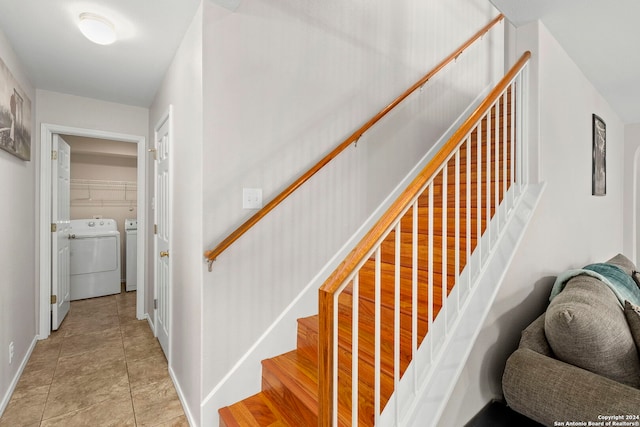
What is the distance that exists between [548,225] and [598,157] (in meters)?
1.52

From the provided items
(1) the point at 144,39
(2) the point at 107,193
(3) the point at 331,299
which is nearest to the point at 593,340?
(3) the point at 331,299

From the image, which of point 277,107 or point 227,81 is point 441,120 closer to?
point 277,107

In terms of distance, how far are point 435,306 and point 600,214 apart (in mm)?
2519

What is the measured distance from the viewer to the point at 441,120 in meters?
2.92

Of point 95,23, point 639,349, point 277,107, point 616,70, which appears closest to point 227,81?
point 277,107

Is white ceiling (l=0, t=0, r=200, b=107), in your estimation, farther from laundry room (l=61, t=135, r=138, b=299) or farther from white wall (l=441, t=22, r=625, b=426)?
white wall (l=441, t=22, r=625, b=426)

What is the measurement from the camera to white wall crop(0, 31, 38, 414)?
6.45 ft

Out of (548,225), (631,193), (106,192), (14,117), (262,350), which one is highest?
(14,117)

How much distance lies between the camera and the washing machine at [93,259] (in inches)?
158

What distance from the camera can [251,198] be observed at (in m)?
1.75

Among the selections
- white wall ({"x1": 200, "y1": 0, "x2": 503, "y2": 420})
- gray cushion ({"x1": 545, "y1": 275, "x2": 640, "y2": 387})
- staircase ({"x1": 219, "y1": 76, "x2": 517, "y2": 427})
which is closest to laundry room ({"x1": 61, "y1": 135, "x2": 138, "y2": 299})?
white wall ({"x1": 200, "y1": 0, "x2": 503, "y2": 420})

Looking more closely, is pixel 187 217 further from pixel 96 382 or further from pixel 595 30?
pixel 595 30

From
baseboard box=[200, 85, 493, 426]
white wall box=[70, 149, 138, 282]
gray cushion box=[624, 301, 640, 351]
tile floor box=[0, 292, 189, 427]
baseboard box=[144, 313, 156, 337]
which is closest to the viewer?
gray cushion box=[624, 301, 640, 351]

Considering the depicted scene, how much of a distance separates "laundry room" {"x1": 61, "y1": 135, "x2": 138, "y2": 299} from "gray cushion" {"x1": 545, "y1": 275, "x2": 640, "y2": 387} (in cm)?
496
